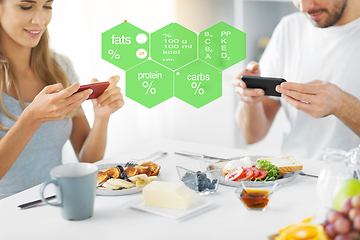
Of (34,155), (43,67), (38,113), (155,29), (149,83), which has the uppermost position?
(155,29)

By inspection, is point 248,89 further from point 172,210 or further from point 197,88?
point 197,88

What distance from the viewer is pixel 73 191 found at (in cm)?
84

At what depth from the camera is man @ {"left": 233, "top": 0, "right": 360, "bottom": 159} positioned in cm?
170

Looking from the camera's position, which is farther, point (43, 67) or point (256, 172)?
point (43, 67)

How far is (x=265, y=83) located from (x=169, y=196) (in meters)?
0.65

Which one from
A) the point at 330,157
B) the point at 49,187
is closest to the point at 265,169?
the point at 330,157

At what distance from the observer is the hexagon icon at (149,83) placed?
10.1ft

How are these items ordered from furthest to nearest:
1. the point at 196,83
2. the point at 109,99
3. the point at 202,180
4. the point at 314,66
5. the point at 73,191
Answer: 1. the point at 196,83
2. the point at 314,66
3. the point at 109,99
4. the point at 202,180
5. the point at 73,191

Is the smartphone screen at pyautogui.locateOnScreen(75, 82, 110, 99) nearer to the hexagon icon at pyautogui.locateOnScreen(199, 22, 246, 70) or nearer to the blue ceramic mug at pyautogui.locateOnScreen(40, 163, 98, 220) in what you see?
the blue ceramic mug at pyautogui.locateOnScreen(40, 163, 98, 220)

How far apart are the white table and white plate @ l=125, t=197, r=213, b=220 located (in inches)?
0.5

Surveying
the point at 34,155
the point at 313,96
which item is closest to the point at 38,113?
the point at 34,155

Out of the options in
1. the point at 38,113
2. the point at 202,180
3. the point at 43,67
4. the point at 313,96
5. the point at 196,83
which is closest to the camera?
the point at 202,180

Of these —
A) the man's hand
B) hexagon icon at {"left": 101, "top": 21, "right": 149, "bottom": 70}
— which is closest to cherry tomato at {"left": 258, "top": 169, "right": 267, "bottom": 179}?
the man's hand

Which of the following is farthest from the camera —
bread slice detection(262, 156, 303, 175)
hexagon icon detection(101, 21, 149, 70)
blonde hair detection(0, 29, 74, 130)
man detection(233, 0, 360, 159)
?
hexagon icon detection(101, 21, 149, 70)
